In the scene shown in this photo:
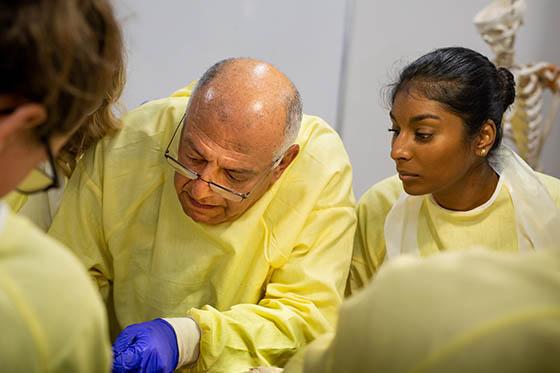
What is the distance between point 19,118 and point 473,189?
1516mm

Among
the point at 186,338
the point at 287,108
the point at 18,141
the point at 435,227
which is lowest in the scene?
the point at 186,338

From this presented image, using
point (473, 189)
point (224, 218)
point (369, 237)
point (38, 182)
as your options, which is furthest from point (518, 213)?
point (38, 182)

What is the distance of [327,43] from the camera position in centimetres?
367

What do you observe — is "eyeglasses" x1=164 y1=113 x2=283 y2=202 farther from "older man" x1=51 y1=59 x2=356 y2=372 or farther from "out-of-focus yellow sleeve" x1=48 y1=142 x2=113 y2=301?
"out-of-focus yellow sleeve" x1=48 y1=142 x2=113 y2=301

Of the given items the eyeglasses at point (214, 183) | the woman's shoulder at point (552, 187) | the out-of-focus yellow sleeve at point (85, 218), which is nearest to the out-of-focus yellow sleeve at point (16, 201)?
the out-of-focus yellow sleeve at point (85, 218)

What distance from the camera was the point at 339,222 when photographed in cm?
211

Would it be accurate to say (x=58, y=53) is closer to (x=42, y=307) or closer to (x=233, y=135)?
(x=42, y=307)

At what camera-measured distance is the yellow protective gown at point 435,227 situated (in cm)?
213

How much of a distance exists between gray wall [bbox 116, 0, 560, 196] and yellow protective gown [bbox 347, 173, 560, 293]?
1.09m

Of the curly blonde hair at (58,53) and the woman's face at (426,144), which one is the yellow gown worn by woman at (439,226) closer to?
the woman's face at (426,144)

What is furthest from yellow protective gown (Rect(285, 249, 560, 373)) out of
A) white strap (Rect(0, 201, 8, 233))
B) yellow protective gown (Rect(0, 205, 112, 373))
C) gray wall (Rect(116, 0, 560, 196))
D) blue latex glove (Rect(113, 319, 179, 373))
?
gray wall (Rect(116, 0, 560, 196))

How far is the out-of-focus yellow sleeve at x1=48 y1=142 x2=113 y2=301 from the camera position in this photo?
211cm

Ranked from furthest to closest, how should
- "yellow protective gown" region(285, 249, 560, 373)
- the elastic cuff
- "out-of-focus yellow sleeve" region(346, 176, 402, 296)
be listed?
1. "out-of-focus yellow sleeve" region(346, 176, 402, 296)
2. the elastic cuff
3. "yellow protective gown" region(285, 249, 560, 373)

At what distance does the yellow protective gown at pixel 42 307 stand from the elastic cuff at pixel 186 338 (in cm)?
83
